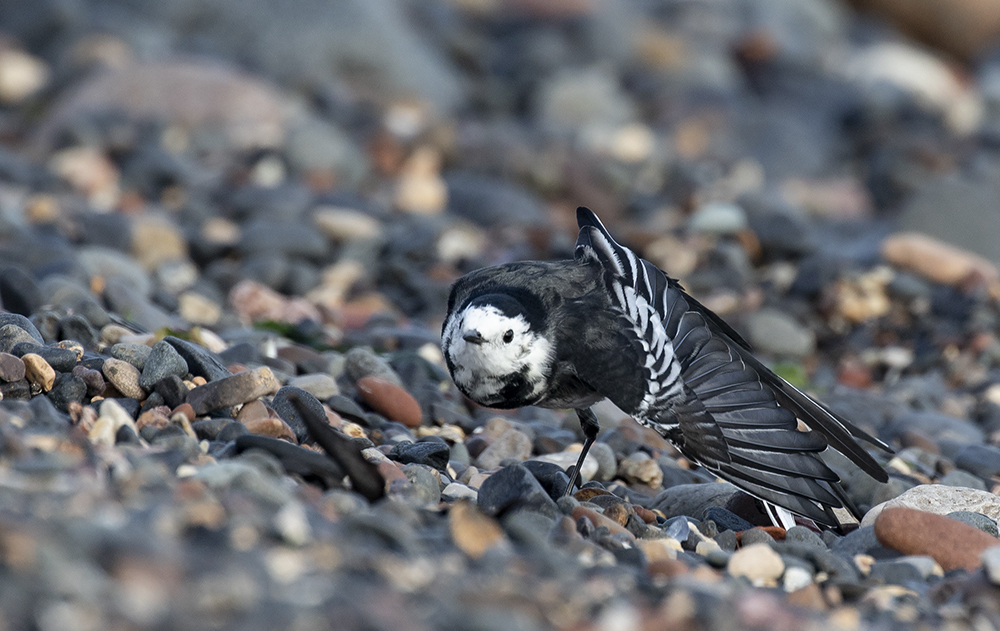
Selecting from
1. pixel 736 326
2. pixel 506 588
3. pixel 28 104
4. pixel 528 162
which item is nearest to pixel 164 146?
pixel 28 104

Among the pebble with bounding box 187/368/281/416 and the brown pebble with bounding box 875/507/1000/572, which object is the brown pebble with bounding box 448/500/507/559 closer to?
the pebble with bounding box 187/368/281/416

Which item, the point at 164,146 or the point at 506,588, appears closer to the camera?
the point at 506,588

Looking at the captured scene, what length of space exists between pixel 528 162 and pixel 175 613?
10.9m

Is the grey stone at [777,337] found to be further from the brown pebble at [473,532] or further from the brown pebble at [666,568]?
the brown pebble at [473,532]

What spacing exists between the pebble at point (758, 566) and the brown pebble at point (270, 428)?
2002 millimetres

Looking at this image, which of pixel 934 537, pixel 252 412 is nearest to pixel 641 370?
pixel 934 537

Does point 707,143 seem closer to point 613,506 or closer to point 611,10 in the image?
point 611,10

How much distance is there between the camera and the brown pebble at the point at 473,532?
3.81 meters

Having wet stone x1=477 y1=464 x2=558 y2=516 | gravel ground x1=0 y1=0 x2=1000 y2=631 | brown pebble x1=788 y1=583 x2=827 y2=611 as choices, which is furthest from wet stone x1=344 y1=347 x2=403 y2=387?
brown pebble x1=788 y1=583 x2=827 y2=611

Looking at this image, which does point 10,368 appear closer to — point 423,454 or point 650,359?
point 423,454

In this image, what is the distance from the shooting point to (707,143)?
56.5ft

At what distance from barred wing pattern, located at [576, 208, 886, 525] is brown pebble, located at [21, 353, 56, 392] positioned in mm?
2498

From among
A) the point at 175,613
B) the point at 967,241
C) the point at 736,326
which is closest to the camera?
the point at 175,613

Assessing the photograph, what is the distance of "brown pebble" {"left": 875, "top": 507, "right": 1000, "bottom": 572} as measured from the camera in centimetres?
452
